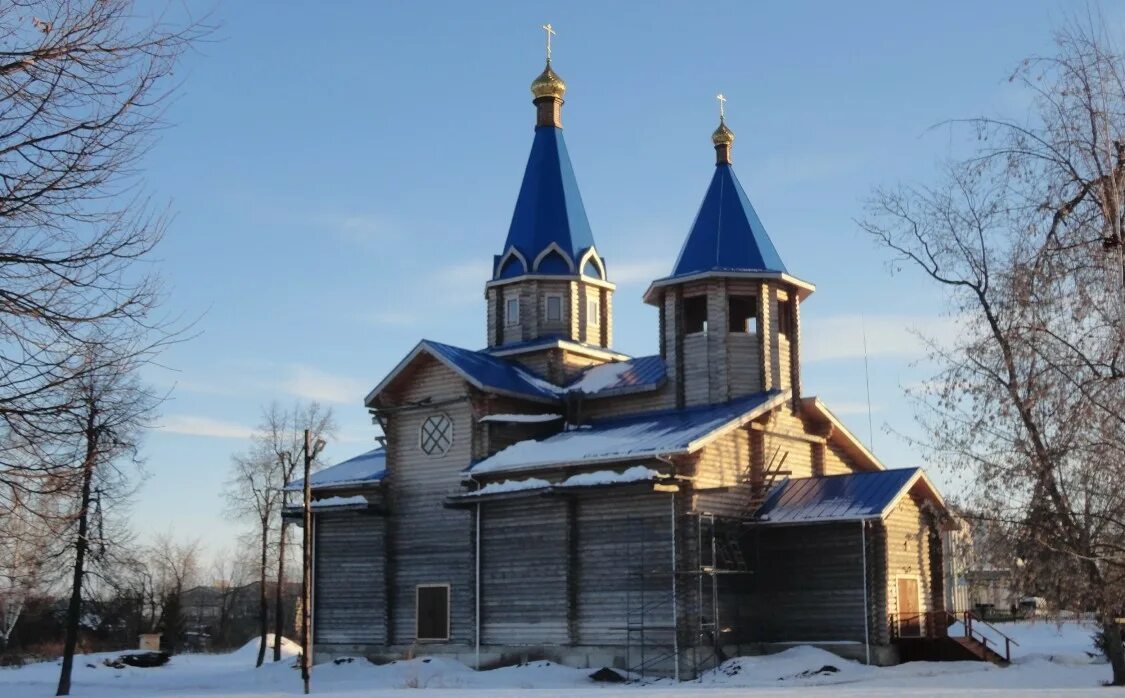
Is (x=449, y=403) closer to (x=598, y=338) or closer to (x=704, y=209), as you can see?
(x=598, y=338)

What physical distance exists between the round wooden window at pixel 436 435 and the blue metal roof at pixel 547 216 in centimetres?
565

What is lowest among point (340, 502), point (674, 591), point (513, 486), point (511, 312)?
point (674, 591)

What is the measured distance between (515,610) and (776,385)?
8.21 meters

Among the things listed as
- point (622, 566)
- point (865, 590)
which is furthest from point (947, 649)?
point (622, 566)

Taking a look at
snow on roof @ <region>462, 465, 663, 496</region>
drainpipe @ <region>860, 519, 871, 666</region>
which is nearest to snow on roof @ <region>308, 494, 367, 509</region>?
snow on roof @ <region>462, 465, 663, 496</region>

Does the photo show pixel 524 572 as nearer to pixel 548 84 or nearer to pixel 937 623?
pixel 937 623

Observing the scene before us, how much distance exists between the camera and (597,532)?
27047 millimetres

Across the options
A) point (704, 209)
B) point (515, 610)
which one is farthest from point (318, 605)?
point (704, 209)

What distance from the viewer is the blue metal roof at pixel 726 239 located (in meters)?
30.3

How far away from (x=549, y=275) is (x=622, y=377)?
4.23m

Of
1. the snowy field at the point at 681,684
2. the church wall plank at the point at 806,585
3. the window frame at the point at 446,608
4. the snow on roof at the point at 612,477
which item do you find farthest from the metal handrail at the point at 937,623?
the window frame at the point at 446,608

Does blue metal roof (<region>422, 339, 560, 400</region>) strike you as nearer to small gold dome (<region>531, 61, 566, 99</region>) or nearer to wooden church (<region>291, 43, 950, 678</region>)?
wooden church (<region>291, 43, 950, 678</region>)

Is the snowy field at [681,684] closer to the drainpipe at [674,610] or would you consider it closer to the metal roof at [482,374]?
the drainpipe at [674,610]

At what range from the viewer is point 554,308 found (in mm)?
33844
